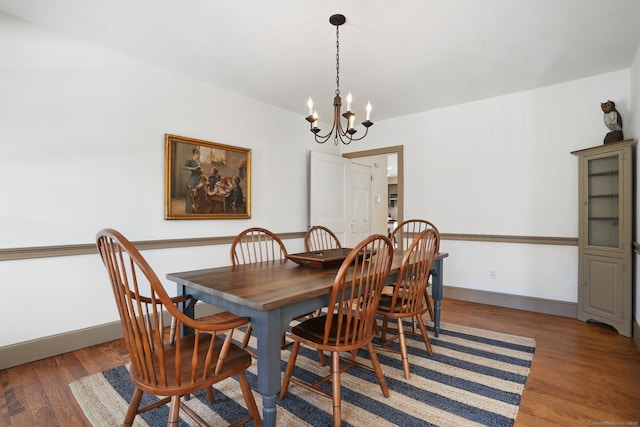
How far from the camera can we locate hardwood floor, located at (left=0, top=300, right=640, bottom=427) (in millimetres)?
1691

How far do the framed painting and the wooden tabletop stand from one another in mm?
1396

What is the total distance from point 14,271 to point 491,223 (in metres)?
4.53

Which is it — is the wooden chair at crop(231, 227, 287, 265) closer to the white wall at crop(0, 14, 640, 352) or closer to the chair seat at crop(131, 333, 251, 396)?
the white wall at crop(0, 14, 640, 352)

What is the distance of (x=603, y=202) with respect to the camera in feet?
10.0

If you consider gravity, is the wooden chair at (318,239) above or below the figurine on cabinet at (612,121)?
below

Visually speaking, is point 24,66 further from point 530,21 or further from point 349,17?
point 530,21

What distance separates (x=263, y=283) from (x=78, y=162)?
2027 mm

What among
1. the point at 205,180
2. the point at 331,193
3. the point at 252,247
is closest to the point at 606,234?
the point at 331,193

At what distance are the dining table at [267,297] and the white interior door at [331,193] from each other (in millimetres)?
2380

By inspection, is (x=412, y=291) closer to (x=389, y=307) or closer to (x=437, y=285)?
(x=389, y=307)

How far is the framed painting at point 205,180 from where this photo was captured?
3.08 m

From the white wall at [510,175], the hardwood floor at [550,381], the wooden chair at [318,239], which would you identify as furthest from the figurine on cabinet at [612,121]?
the wooden chair at [318,239]

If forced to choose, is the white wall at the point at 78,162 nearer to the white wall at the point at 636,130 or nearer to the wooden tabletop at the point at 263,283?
the wooden tabletop at the point at 263,283

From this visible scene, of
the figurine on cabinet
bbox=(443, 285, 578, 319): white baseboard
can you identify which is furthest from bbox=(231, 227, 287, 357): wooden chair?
the figurine on cabinet
